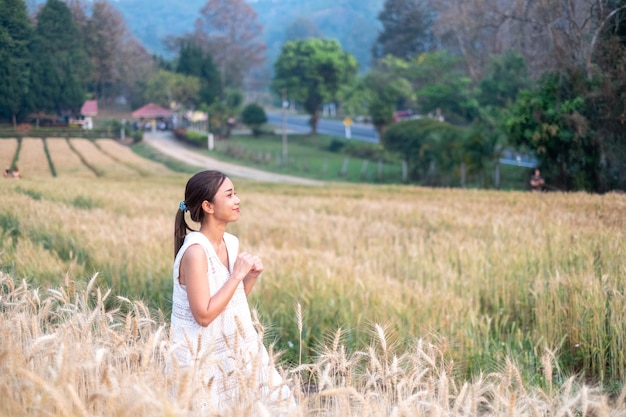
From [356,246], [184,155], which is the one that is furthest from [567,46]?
[356,246]

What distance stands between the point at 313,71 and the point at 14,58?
69.6ft

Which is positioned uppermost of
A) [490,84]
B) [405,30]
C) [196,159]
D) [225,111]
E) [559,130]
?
[405,30]

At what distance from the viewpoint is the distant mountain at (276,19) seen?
39.9 ft

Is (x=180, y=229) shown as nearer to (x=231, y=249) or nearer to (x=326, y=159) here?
(x=231, y=249)

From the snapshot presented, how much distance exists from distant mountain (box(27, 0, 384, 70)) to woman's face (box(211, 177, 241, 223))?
17.1 ft

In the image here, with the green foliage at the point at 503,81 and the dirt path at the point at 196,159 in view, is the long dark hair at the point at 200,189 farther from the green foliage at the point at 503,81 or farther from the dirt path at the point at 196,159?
the green foliage at the point at 503,81

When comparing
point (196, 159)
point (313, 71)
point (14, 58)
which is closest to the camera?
point (14, 58)

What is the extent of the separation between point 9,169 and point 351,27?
33590 millimetres

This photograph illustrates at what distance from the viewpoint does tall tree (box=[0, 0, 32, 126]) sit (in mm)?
7047

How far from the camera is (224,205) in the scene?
3.24m

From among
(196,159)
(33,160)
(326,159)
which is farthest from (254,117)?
(33,160)

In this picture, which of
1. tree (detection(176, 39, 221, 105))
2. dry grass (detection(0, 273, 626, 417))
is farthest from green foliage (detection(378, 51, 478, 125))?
dry grass (detection(0, 273, 626, 417))

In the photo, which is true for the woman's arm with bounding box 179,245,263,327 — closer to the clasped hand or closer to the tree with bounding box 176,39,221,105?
the clasped hand

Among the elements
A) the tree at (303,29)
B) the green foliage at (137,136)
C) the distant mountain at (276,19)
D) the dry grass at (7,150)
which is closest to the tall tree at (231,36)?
the distant mountain at (276,19)
